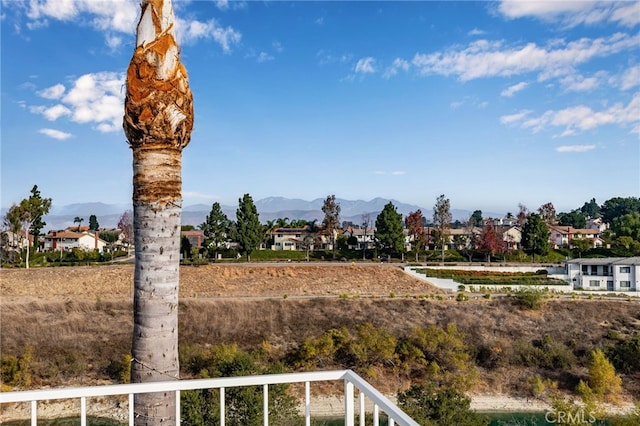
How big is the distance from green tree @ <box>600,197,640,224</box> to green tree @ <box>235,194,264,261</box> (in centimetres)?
5229

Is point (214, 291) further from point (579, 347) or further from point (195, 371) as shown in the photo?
point (579, 347)

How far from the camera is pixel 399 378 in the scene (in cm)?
1631

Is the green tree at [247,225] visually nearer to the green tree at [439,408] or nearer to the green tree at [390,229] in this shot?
the green tree at [390,229]

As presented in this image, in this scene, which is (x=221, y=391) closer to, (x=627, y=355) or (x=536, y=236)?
(x=627, y=355)

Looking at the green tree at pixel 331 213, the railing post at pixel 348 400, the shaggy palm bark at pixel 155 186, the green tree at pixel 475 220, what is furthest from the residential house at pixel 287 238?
the railing post at pixel 348 400

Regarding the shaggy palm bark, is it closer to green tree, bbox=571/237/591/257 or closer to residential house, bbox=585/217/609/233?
green tree, bbox=571/237/591/257

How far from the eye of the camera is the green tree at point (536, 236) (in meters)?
32.0

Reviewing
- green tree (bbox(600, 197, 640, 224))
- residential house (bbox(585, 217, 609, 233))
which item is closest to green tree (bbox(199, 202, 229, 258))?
residential house (bbox(585, 217, 609, 233))

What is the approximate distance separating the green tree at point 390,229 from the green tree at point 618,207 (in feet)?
144

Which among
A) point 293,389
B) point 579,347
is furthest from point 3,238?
point 579,347

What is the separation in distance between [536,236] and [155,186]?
33.4m

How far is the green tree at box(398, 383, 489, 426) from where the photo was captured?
1010 cm

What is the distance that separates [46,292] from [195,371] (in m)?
11.5

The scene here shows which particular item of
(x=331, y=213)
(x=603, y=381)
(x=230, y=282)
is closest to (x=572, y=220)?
(x=331, y=213)
